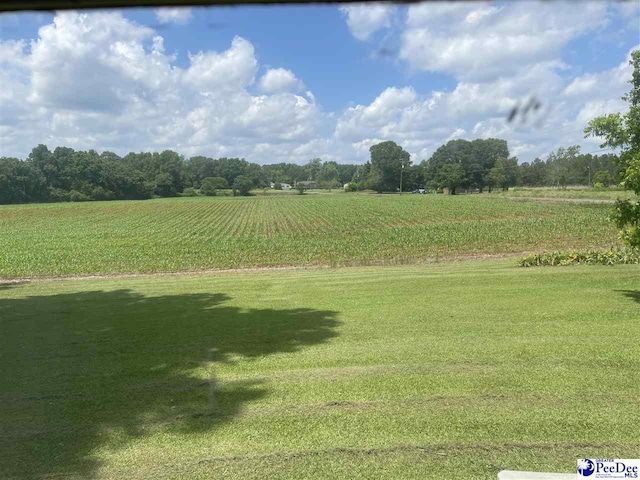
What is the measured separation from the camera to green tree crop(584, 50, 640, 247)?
790 centimetres

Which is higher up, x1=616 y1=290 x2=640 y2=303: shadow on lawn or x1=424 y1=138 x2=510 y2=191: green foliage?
x1=424 y1=138 x2=510 y2=191: green foliage

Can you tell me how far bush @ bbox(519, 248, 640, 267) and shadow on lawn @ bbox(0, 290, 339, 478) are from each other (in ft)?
27.7

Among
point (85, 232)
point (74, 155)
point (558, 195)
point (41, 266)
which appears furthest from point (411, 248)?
point (558, 195)

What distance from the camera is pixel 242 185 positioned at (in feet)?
332

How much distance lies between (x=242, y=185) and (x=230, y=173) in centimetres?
415

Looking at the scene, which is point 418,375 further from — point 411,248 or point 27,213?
point 27,213

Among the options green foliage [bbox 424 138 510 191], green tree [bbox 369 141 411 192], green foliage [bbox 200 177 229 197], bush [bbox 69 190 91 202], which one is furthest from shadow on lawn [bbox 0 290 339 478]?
green foliage [bbox 200 177 229 197]

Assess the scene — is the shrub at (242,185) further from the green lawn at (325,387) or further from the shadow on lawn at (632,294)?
the shadow on lawn at (632,294)

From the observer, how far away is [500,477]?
2.95 meters

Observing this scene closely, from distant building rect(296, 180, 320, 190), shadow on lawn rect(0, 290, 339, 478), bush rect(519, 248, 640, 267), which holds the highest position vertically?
distant building rect(296, 180, 320, 190)

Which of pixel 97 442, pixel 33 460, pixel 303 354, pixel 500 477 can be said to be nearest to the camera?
pixel 500 477

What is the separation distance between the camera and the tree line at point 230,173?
3803 centimetres

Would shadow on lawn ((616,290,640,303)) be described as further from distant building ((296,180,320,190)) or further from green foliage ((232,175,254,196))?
distant building ((296,180,320,190))

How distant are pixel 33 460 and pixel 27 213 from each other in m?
46.3
